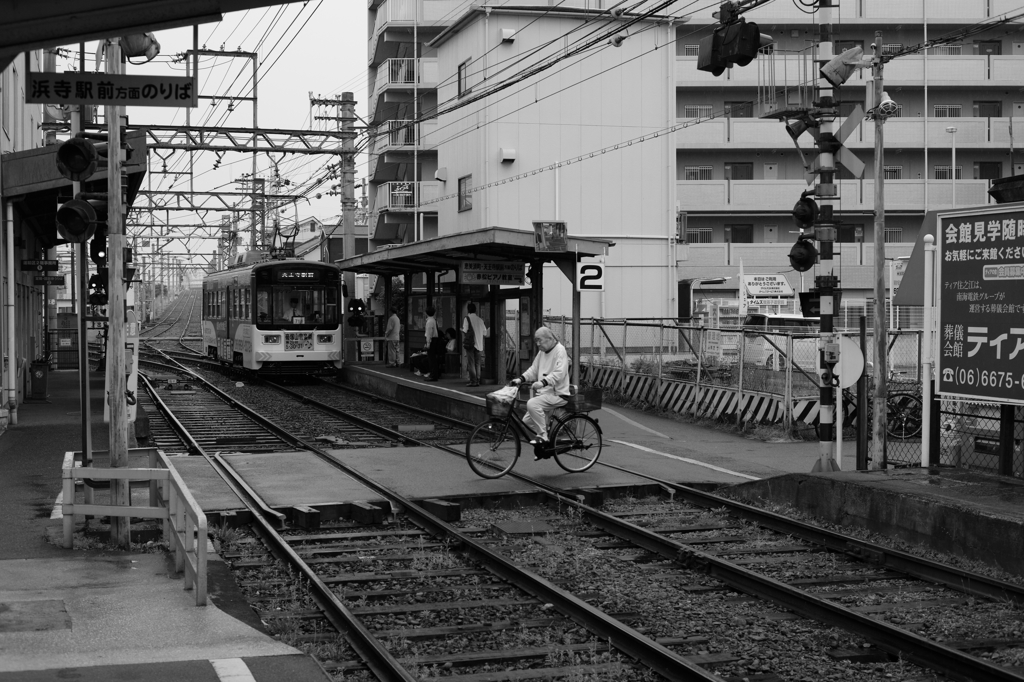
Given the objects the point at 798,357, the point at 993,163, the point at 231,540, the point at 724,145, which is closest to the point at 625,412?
the point at 798,357

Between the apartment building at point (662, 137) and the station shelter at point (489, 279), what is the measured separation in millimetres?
6184

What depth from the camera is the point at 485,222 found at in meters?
37.3

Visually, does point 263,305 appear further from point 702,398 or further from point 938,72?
point 938,72

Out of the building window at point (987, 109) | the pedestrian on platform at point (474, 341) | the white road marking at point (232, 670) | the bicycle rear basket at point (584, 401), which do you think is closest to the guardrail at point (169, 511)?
the white road marking at point (232, 670)

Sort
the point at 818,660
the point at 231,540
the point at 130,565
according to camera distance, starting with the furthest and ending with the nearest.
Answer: the point at 231,540 → the point at 130,565 → the point at 818,660

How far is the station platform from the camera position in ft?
21.6

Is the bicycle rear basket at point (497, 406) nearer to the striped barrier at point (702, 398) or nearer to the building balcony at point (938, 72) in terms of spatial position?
the striped barrier at point (702, 398)

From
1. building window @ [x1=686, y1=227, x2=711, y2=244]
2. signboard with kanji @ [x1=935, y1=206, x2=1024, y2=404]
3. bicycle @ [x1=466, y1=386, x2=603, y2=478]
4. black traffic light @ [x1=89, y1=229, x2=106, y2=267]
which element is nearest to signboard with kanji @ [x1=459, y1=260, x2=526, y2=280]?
black traffic light @ [x1=89, y1=229, x2=106, y2=267]

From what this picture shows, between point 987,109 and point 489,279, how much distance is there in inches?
1228

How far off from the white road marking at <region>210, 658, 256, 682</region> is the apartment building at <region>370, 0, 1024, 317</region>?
25.8m

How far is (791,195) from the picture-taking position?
45.0 m

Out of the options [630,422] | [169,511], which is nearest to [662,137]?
[630,422]

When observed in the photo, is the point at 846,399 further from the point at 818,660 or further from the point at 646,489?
the point at 818,660

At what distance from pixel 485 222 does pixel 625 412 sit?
15727mm
